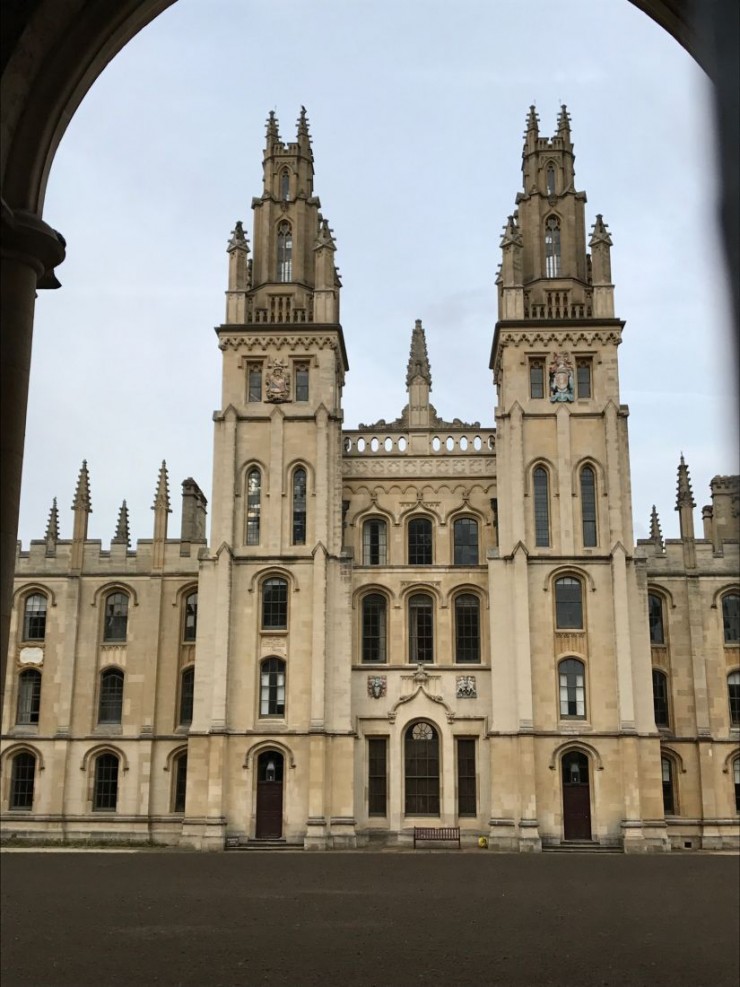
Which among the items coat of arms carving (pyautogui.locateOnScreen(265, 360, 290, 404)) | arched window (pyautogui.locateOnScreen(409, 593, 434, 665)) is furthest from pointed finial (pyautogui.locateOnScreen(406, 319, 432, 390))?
arched window (pyautogui.locateOnScreen(409, 593, 434, 665))

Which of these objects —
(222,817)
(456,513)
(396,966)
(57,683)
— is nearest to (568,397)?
(456,513)

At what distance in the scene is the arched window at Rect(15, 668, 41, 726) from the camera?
4575 centimetres

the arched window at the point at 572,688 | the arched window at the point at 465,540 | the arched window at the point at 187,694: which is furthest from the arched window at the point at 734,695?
the arched window at the point at 187,694

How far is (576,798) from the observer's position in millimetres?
40719

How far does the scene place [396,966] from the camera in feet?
49.3

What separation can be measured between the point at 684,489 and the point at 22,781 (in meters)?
30.4

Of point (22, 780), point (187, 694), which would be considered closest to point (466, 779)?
point (187, 694)

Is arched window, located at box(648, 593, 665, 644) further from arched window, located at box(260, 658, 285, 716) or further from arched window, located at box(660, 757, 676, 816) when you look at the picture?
arched window, located at box(260, 658, 285, 716)

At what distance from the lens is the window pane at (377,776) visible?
42.1 meters

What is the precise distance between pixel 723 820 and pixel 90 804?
2522cm

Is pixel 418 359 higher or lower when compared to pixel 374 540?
higher

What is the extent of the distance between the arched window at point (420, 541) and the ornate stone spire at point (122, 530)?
40.9 feet

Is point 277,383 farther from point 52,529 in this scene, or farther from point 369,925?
point 369,925

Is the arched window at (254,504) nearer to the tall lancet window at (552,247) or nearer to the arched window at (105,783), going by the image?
the arched window at (105,783)
